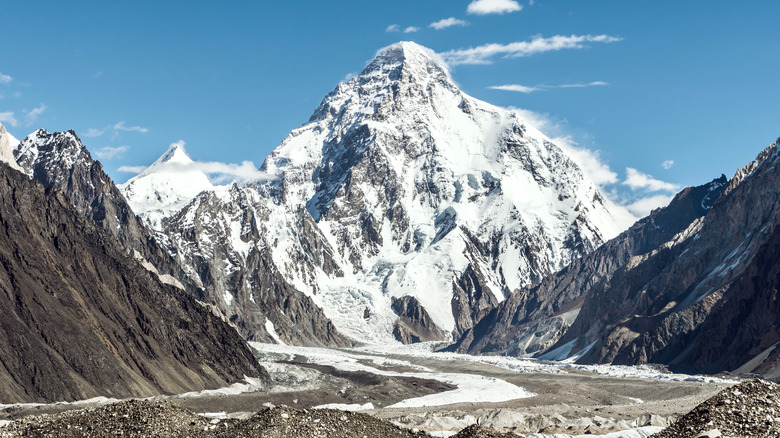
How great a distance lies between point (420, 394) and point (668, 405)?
1933 inches

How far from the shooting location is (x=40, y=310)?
116m

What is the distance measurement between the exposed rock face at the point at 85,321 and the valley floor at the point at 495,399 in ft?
A: 18.1

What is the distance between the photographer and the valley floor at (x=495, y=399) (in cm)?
7631

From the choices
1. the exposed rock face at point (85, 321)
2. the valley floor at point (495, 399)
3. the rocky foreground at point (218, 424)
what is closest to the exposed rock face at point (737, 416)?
the rocky foreground at point (218, 424)

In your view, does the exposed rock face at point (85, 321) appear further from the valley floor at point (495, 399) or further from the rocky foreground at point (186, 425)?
Answer: the rocky foreground at point (186, 425)

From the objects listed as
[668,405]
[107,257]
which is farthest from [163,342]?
[668,405]

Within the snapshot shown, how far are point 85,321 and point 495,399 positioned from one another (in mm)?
63637

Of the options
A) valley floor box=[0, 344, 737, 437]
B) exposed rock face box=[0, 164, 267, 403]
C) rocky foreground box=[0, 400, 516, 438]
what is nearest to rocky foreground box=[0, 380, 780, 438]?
rocky foreground box=[0, 400, 516, 438]

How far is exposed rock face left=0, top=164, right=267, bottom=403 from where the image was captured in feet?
350

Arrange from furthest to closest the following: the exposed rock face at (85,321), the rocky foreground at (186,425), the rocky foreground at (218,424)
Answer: the exposed rock face at (85,321) < the rocky foreground at (186,425) < the rocky foreground at (218,424)

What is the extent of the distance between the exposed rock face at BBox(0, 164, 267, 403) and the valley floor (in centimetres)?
551

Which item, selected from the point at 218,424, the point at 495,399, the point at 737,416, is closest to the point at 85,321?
the point at 495,399

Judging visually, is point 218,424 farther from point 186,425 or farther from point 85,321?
point 85,321

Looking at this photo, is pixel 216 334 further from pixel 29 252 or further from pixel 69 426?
pixel 69 426
